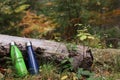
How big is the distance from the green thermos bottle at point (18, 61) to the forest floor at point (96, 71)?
0.30 feet

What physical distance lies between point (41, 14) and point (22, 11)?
10.9 feet

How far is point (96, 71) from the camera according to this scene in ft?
20.0

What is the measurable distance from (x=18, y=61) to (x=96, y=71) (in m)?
1.52

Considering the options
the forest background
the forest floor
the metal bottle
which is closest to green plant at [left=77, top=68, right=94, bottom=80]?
the forest floor

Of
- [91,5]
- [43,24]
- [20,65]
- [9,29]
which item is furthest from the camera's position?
[43,24]

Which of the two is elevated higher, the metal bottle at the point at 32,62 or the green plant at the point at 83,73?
the metal bottle at the point at 32,62

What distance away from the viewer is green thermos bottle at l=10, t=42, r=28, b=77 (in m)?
5.46

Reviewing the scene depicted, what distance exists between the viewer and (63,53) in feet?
19.1

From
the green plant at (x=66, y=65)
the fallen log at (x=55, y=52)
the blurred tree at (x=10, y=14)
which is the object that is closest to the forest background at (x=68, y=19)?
the blurred tree at (x=10, y=14)

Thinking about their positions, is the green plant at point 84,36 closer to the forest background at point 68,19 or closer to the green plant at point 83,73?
the green plant at point 83,73

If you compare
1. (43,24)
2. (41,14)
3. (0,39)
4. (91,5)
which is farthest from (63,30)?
(0,39)

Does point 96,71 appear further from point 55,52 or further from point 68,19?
point 68,19

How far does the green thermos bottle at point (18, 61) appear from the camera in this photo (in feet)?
17.9

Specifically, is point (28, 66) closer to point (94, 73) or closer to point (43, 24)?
point (94, 73)
